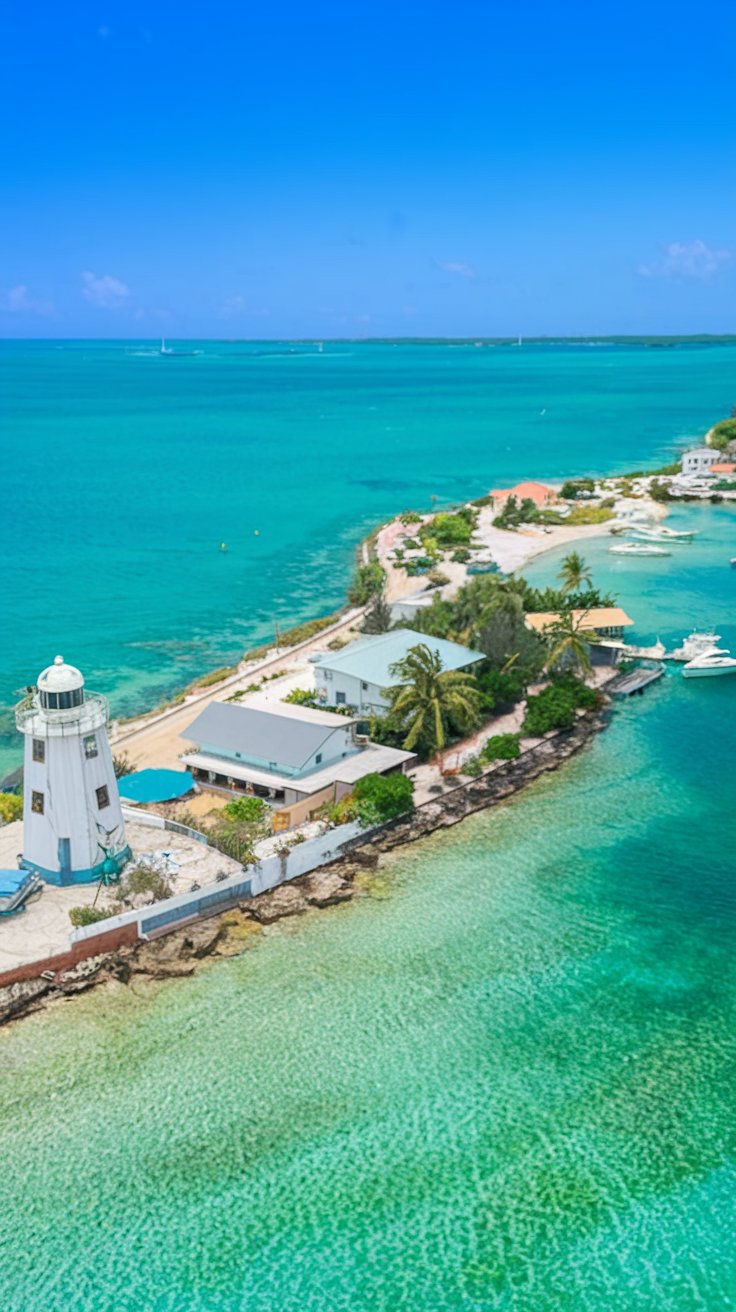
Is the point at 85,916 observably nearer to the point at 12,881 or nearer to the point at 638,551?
the point at 12,881

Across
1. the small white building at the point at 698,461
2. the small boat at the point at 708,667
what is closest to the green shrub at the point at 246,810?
the small boat at the point at 708,667

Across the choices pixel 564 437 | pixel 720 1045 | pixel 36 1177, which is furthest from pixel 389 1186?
pixel 564 437

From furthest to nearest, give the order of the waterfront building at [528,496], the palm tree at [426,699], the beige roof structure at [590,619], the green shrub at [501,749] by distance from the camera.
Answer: the waterfront building at [528,496], the beige roof structure at [590,619], the green shrub at [501,749], the palm tree at [426,699]

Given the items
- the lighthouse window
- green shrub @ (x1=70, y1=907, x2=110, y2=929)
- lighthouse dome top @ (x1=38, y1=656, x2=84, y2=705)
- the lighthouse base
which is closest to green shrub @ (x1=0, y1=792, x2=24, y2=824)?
the lighthouse base

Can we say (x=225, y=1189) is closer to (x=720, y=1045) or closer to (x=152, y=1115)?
(x=152, y=1115)

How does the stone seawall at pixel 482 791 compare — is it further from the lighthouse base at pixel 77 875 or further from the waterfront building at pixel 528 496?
the waterfront building at pixel 528 496

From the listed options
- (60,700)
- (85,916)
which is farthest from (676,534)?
(85,916)
